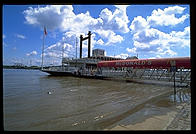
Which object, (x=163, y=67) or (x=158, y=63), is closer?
(x=163, y=67)

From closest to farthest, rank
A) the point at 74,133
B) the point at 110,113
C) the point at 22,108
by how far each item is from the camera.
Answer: the point at 74,133, the point at 110,113, the point at 22,108

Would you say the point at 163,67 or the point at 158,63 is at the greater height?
the point at 158,63

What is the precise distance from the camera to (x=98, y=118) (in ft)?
18.4

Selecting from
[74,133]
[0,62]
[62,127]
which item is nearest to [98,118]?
[62,127]

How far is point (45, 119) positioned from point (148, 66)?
16212 millimetres

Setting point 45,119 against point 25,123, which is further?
point 45,119

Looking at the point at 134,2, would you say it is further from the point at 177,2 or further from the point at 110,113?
the point at 110,113

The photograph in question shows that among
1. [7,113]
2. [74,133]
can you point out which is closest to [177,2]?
[74,133]

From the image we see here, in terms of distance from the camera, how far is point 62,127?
478cm

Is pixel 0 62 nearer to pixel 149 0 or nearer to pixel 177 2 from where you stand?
pixel 149 0

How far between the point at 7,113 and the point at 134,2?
7.34 m
